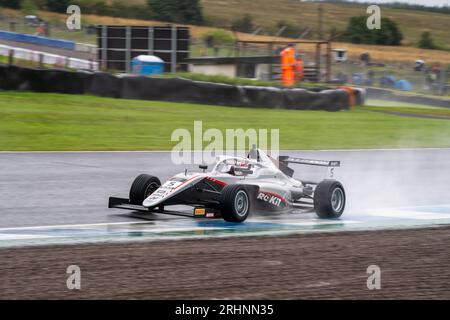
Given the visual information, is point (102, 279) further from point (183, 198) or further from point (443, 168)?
point (443, 168)

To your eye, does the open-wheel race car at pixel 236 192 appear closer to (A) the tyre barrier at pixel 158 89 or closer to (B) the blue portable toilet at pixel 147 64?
(A) the tyre barrier at pixel 158 89

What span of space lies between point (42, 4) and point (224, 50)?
691 inches

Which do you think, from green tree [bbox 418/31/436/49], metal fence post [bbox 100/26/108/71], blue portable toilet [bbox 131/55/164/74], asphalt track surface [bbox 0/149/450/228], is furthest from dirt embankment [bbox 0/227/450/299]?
green tree [bbox 418/31/436/49]

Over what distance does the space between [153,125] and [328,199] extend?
1016cm

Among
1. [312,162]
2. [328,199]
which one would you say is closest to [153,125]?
[312,162]

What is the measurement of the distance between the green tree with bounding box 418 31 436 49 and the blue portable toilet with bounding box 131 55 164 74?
2947cm

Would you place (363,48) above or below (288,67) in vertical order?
above

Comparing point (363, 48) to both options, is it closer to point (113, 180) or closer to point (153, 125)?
point (153, 125)

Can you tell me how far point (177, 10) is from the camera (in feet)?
152

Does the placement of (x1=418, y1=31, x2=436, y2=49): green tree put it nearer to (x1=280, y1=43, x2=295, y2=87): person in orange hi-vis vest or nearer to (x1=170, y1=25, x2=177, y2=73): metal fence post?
(x1=170, y1=25, x2=177, y2=73): metal fence post

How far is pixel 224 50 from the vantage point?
34.0 m

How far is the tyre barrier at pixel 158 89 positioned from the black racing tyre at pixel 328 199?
41.8 feet

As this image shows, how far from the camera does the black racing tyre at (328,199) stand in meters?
9.27
